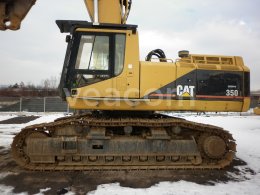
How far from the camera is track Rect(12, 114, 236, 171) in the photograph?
6434 millimetres

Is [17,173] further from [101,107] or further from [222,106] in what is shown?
[222,106]

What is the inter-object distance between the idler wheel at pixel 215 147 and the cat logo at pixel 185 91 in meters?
1.30

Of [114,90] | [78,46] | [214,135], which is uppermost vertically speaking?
[78,46]

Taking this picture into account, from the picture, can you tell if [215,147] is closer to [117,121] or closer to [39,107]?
[117,121]

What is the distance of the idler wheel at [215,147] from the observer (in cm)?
667

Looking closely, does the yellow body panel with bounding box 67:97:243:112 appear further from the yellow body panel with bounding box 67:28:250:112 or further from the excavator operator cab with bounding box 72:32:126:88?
the excavator operator cab with bounding box 72:32:126:88

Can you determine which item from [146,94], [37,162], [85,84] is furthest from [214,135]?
[37,162]

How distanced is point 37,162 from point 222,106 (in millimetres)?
5102

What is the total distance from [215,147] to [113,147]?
264cm

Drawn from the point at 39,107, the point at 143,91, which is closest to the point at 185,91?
the point at 143,91

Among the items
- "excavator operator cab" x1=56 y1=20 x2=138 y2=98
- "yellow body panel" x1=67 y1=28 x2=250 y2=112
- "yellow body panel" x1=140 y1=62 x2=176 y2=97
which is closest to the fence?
"excavator operator cab" x1=56 y1=20 x2=138 y2=98

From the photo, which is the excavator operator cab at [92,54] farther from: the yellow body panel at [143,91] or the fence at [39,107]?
the fence at [39,107]

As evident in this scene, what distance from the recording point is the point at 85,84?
21.3 ft

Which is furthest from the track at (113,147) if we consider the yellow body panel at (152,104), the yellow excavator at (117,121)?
the yellow body panel at (152,104)
